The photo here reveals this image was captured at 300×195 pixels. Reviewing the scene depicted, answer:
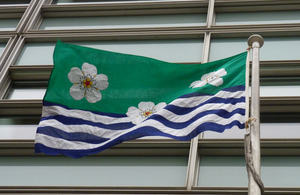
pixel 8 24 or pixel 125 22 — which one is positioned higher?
pixel 125 22

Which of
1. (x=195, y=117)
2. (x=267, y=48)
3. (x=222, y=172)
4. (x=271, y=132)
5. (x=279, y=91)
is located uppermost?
(x=267, y=48)

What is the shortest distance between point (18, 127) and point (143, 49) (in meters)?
3.46

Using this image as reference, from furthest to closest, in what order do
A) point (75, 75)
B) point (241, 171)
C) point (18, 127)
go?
1. point (18, 127)
2. point (241, 171)
3. point (75, 75)

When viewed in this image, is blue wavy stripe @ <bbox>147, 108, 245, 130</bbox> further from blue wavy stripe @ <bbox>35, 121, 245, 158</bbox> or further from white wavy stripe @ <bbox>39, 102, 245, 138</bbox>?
blue wavy stripe @ <bbox>35, 121, 245, 158</bbox>

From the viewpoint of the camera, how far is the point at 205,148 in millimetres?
11109

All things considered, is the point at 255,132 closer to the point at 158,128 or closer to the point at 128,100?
the point at 158,128

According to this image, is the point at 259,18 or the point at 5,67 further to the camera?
the point at 259,18

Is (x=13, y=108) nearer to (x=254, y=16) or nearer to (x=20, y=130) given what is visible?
(x=20, y=130)

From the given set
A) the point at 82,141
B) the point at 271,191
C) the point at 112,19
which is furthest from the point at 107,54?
the point at 112,19

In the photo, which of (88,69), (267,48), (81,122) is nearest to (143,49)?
(267,48)

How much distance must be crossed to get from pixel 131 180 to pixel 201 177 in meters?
1.18

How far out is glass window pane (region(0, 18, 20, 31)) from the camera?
51.7 ft

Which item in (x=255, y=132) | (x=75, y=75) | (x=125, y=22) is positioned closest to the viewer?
(x=255, y=132)

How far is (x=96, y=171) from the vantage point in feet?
36.4
